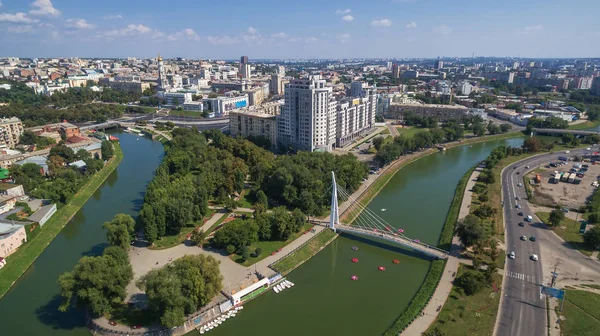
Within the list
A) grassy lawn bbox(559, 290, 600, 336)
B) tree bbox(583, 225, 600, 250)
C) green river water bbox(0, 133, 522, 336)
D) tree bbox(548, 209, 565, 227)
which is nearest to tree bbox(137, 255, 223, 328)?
green river water bbox(0, 133, 522, 336)

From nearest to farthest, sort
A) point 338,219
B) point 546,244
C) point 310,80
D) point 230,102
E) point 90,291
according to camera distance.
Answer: point 90,291, point 546,244, point 338,219, point 310,80, point 230,102

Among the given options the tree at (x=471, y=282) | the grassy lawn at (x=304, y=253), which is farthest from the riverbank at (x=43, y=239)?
→ the tree at (x=471, y=282)

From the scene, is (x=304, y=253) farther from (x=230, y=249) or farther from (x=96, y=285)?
(x=96, y=285)

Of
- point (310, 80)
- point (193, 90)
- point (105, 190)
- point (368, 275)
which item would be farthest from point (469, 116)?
point (193, 90)

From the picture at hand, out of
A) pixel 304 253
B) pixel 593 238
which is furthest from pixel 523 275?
pixel 304 253

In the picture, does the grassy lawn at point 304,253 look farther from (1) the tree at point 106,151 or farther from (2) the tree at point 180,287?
(1) the tree at point 106,151

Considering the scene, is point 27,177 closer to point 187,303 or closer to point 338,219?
point 187,303
